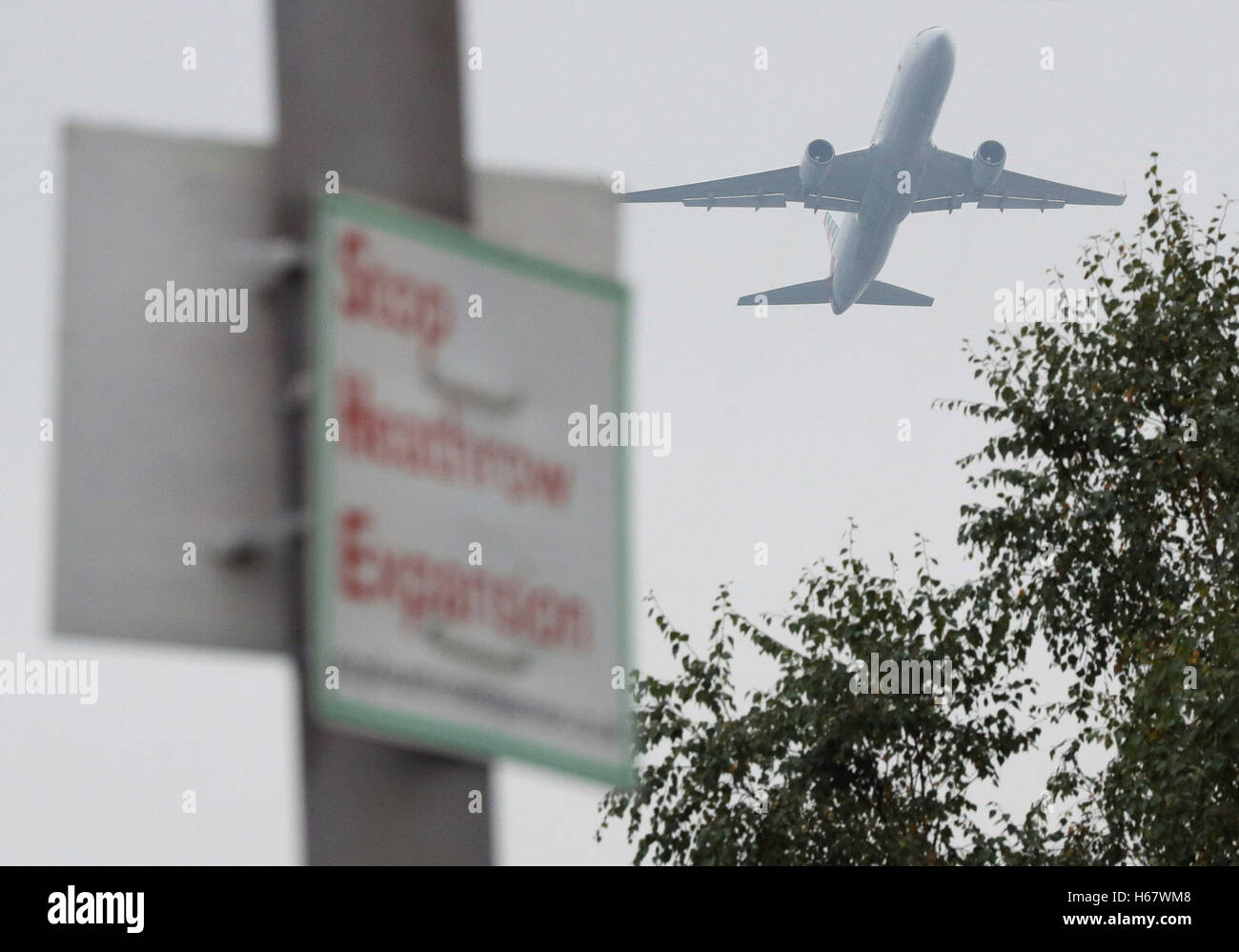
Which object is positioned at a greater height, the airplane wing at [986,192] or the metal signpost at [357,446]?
the airplane wing at [986,192]

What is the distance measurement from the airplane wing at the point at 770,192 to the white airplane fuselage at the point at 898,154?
2.30 ft

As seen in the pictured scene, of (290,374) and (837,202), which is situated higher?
(837,202)

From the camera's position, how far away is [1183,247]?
20.6m

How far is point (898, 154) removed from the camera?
1487 inches

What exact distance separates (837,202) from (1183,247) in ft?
70.2

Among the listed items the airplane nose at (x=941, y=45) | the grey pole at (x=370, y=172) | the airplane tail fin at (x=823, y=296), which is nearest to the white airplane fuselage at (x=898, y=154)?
the airplane nose at (x=941, y=45)

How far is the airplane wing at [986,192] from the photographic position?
41.0m

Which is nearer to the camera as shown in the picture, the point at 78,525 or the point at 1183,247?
the point at 78,525

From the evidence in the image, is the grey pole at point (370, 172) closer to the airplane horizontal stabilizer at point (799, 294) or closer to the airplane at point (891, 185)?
the airplane at point (891, 185)

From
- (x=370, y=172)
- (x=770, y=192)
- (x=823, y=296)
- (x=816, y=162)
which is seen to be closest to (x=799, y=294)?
(x=823, y=296)

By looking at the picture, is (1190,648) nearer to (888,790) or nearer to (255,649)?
(888,790)

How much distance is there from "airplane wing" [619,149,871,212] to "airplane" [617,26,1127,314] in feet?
0.08
